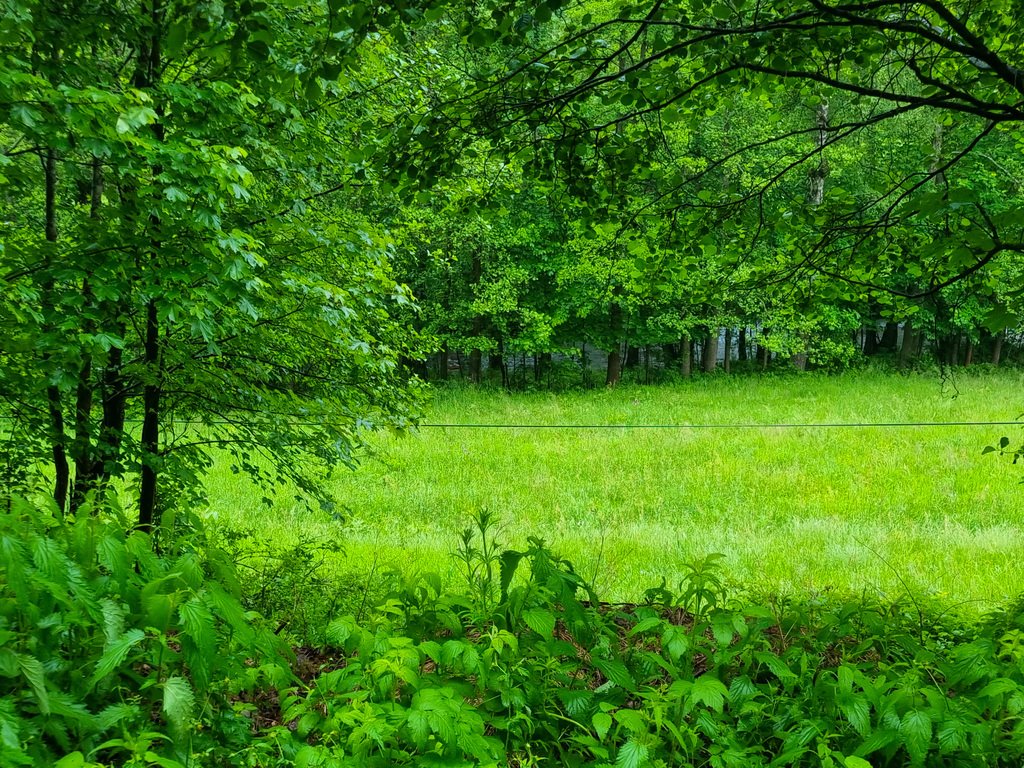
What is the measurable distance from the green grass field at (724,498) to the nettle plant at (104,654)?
219 centimetres

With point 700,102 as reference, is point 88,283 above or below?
below

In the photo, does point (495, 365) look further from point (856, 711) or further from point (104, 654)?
point (104, 654)

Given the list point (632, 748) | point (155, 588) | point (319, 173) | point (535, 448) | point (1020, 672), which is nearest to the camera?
point (155, 588)

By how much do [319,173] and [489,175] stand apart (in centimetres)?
120

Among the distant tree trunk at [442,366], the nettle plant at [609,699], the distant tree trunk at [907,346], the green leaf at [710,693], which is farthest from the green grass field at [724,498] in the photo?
the distant tree trunk at [442,366]

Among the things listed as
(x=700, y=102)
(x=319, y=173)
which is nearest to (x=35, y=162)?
(x=319, y=173)

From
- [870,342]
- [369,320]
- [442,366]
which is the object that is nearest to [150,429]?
[369,320]

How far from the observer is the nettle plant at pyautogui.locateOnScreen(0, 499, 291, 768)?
4.80ft

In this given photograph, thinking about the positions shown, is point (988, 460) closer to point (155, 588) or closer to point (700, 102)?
point (700, 102)

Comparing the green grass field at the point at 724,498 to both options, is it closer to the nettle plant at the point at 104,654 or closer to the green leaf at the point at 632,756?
the green leaf at the point at 632,756

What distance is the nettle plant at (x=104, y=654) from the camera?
1463 mm

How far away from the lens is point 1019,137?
411 centimetres

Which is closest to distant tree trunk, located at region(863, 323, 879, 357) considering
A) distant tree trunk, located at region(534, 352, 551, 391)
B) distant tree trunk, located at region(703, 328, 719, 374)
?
distant tree trunk, located at region(703, 328, 719, 374)

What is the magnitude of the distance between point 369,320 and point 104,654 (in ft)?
11.1
